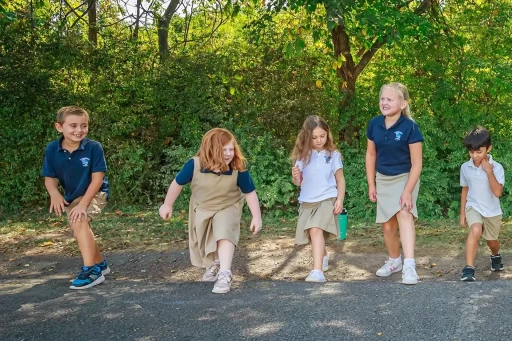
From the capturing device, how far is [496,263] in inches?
253

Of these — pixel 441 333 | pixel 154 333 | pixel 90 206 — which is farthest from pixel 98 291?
pixel 441 333

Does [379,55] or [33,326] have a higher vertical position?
[379,55]

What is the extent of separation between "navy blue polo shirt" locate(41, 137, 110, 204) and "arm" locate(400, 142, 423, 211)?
2567mm

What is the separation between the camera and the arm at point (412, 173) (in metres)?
5.63

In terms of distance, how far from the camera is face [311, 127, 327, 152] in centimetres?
592

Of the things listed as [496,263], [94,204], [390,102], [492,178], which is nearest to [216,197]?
[94,204]

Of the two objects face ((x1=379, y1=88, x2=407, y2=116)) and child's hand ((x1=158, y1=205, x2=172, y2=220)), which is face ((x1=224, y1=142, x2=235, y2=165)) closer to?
child's hand ((x1=158, y1=205, x2=172, y2=220))

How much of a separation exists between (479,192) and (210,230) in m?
2.34

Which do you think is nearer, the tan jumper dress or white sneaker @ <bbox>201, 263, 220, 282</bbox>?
the tan jumper dress

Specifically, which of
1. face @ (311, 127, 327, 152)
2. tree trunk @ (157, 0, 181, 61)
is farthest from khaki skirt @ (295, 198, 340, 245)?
tree trunk @ (157, 0, 181, 61)

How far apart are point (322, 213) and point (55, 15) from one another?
8440mm

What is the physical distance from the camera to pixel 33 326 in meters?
4.49

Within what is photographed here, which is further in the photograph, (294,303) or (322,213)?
(322,213)

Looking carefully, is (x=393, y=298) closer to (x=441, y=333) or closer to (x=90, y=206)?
(x=441, y=333)
